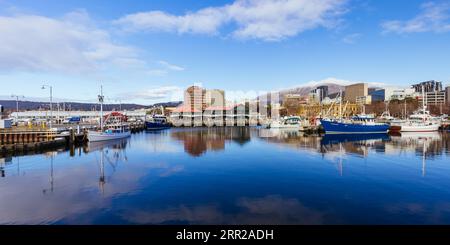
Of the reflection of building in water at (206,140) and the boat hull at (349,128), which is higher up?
the boat hull at (349,128)

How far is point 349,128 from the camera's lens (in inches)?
1858

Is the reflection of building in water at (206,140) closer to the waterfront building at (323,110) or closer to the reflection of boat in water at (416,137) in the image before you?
the reflection of boat in water at (416,137)

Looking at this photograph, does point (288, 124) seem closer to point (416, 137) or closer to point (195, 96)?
point (416, 137)

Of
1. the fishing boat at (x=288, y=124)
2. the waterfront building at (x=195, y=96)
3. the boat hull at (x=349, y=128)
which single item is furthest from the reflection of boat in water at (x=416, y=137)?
the waterfront building at (x=195, y=96)

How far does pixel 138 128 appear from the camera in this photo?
62.9 metres

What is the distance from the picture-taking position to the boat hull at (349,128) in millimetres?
46469

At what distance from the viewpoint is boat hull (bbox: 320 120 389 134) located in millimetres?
46469

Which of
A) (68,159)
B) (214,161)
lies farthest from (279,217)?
(68,159)

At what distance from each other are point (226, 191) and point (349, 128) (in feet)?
132

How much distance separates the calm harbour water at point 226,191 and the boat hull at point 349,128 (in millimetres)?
25399

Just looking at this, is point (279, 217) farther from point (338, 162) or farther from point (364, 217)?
point (338, 162)

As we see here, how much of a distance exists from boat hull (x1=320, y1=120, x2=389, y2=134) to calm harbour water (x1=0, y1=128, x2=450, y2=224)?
25399mm

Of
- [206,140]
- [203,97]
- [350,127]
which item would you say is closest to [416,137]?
[350,127]

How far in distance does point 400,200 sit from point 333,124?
3682 centimetres
